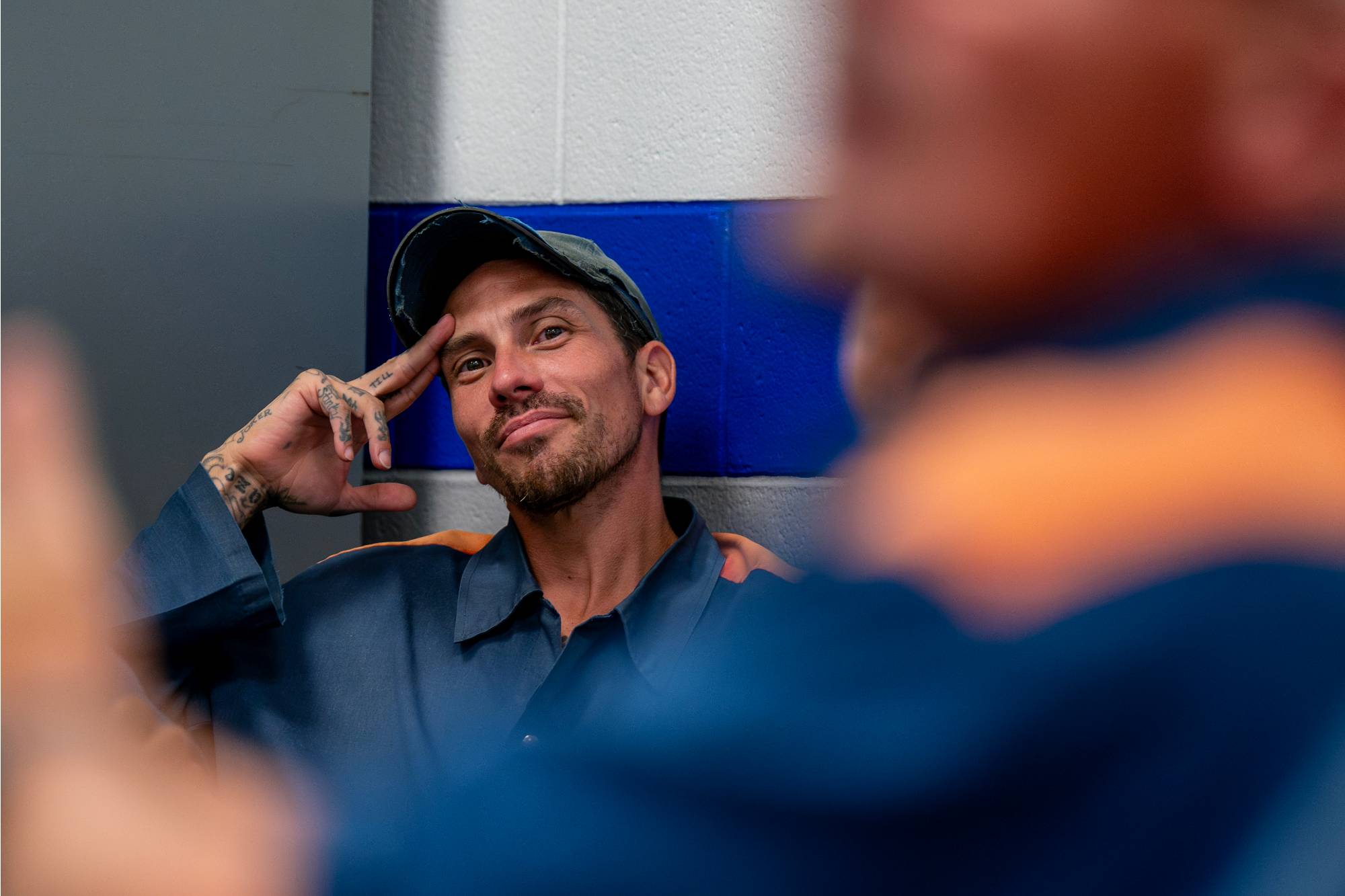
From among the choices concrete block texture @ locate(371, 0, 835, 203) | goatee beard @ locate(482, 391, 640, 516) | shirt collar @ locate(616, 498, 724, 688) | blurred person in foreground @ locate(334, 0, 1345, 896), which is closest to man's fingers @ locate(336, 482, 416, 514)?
goatee beard @ locate(482, 391, 640, 516)

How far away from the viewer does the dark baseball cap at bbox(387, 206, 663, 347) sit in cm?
140

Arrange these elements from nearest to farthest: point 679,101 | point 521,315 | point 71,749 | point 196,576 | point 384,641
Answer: point 71,749 < point 196,576 < point 384,641 < point 521,315 < point 679,101

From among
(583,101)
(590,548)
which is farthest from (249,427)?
(583,101)

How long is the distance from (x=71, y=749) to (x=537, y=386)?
760 mm

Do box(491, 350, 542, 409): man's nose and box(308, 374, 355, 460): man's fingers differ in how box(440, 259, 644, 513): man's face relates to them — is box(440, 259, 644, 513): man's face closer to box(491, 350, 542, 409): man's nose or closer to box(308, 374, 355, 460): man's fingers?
box(491, 350, 542, 409): man's nose

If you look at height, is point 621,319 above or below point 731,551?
above

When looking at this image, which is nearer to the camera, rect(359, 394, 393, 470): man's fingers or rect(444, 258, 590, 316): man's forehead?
rect(359, 394, 393, 470): man's fingers

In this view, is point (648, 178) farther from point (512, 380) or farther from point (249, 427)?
point (249, 427)

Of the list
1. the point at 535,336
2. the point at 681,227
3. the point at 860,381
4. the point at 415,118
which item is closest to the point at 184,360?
the point at 535,336

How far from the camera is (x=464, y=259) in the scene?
1.48 meters

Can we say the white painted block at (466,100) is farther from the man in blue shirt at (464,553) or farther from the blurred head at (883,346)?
the blurred head at (883,346)

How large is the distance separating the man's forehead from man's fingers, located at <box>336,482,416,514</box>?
0.24 metres

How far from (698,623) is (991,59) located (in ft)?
3.48

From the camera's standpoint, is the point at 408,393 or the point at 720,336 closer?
the point at 408,393
